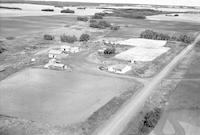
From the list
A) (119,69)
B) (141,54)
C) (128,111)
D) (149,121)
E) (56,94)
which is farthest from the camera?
(141,54)

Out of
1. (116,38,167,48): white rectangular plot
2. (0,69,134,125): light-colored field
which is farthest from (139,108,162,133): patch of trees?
(116,38,167,48): white rectangular plot

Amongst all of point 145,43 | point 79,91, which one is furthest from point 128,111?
point 145,43

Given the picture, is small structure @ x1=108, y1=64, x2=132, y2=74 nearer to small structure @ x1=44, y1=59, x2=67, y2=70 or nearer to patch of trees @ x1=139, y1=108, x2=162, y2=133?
small structure @ x1=44, y1=59, x2=67, y2=70

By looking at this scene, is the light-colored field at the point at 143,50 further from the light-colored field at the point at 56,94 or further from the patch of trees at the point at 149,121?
the patch of trees at the point at 149,121

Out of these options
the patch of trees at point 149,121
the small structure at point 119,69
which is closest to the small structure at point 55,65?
the small structure at point 119,69

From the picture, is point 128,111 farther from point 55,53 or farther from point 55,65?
point 55,53
